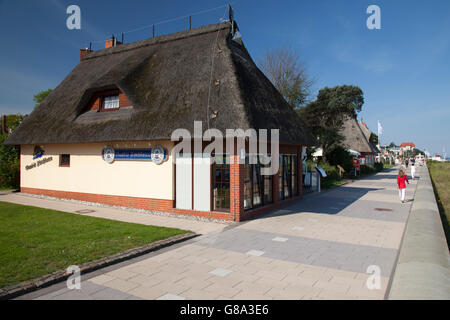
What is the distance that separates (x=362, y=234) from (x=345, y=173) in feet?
70.3

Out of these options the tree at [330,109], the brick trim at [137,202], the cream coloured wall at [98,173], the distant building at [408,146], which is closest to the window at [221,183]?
the brick trim at [137,202]

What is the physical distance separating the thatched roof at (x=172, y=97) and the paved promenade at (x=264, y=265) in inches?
138

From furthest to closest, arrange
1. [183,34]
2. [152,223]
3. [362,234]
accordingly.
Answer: [183,34], [152,223], [362,234]

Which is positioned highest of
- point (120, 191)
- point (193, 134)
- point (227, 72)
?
point (227, 72)

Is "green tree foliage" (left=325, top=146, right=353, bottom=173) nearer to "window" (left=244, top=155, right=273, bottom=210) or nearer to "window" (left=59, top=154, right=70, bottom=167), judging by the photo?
"window" (left=244, top=155, right=273, bottom=210)

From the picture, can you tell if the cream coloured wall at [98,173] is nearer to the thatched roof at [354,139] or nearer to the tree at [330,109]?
the tree at [330,109]

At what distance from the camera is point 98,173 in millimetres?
12188

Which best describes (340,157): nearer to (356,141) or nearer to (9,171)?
(356,141)

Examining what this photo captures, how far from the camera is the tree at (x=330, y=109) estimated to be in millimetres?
26000

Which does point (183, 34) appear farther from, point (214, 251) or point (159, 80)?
point (214, 251)

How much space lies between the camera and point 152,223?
30.1 ft

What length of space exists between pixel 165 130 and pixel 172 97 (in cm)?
159

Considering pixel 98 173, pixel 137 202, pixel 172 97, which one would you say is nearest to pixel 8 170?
pixel 98 173
